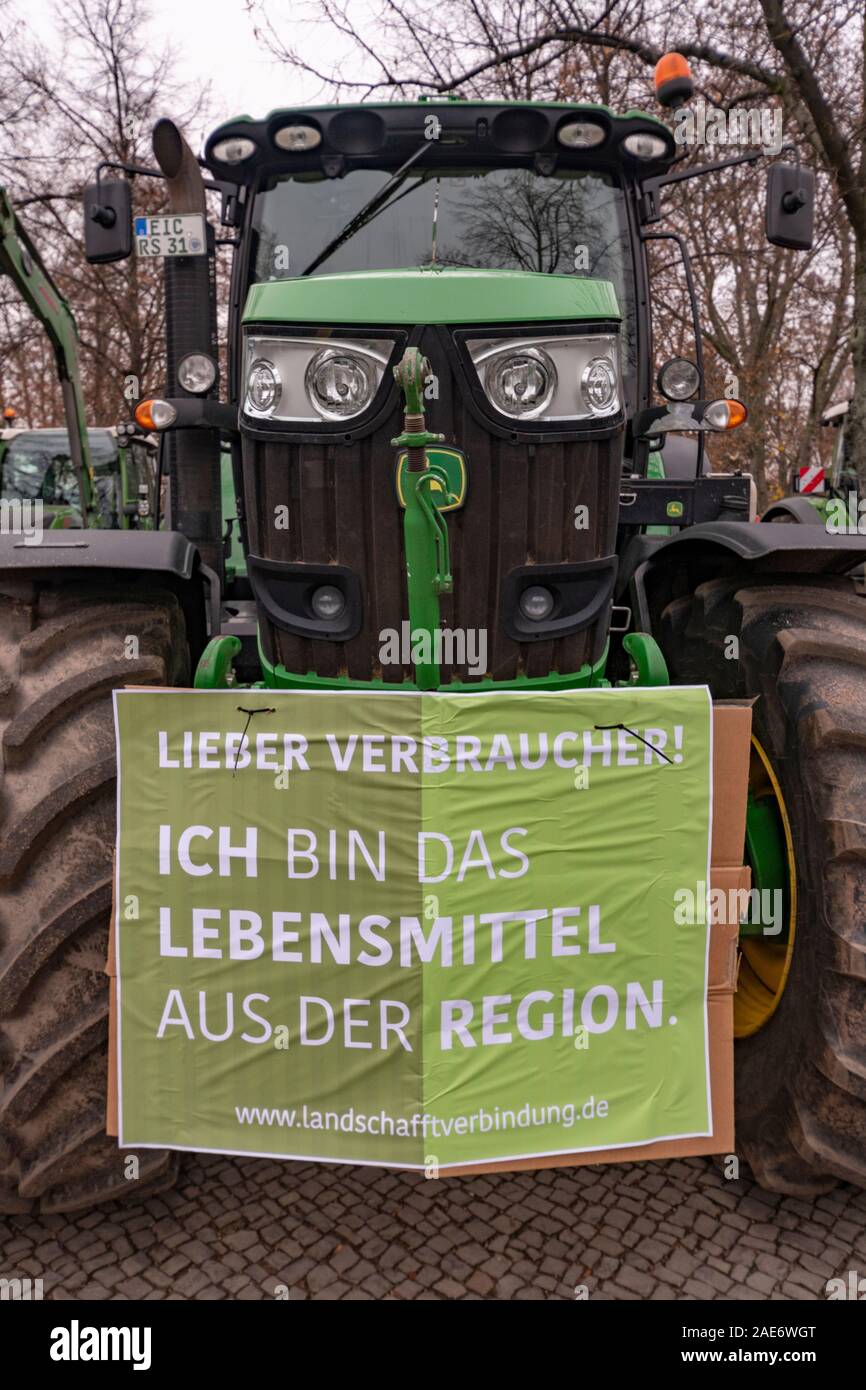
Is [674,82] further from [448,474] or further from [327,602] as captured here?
[327,602]

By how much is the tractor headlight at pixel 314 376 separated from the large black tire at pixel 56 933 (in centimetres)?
72

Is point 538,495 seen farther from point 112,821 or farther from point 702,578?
point 112,821

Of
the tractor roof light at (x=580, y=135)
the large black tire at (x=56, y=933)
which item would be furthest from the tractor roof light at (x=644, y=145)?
the large black tire at (x=56, y=933)

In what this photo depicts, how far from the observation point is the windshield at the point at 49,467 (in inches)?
477

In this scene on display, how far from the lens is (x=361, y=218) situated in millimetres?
3320

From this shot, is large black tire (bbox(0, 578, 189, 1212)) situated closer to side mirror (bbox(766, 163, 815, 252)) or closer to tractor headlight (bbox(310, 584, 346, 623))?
tractor headlight (bbox(310, 584, 346, 623))

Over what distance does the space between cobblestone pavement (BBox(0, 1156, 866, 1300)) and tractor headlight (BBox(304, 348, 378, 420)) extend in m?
2.07

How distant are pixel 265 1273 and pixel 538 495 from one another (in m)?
2.01

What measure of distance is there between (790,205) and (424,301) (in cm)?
182

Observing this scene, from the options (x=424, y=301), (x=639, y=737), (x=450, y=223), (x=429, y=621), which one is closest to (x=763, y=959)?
(x=639, y=737)

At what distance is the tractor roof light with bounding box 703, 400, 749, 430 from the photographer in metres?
3.45

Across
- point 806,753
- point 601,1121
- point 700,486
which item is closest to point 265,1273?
point 601,1121

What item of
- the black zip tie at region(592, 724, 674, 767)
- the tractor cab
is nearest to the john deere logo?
the black zip tie at region(592, 724, 674, 767)

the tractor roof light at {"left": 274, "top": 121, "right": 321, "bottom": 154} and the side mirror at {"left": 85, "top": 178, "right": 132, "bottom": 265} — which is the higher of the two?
the tractor roof light at {"left": 274, "top": 121, "right": 321, "bottom": 154}
